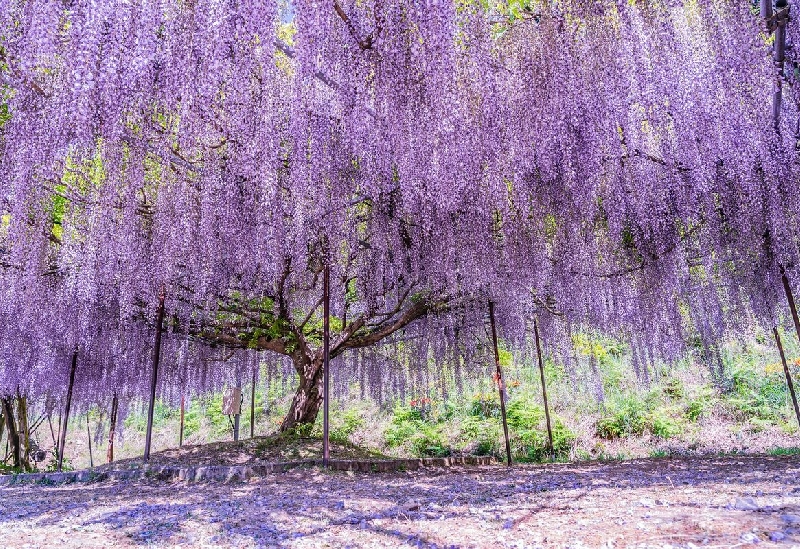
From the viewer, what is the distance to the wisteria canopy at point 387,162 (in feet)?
14.2

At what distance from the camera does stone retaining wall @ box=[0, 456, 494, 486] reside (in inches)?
253

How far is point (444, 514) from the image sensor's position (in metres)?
3.31

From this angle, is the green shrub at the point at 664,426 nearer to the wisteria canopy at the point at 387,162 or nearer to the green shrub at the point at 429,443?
the wisteria canopy at the point at 387,162

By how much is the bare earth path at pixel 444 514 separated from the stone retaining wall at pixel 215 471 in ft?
3.14

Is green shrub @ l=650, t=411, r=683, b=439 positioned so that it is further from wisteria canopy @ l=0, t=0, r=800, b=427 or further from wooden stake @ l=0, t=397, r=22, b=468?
wooden stake @ l=0, t=397, r=22, b=468

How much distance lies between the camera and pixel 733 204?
6.79 meters

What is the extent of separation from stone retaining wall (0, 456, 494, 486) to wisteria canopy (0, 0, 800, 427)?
247 cm

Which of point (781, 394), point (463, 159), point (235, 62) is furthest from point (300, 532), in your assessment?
point (781, 394)

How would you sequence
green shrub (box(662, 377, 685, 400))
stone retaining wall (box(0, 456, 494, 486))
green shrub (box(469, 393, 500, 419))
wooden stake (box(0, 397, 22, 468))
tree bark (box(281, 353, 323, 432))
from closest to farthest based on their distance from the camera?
1. stone retaining wall (box(0, 456, 494, 486))
2. tree bark (box(281, 353, 323, 432))
3. wooden stake (box(0, 397, 22, 468))
4. green shrub (box(662, 377, 685, 400))
5. green shrub (box(469, 393, 500, 419))

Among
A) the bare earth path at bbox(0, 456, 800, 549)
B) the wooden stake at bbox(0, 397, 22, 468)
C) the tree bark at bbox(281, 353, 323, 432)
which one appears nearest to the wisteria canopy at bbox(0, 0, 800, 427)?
the tree bark at bbox(281, 353, 323, 432)

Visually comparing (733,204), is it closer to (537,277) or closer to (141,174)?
(537,277)

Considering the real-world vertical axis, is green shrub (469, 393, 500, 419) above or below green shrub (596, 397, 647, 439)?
above

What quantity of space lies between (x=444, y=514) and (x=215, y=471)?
4162mm

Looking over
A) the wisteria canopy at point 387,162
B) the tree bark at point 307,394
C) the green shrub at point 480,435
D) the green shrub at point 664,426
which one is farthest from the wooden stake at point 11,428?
the green shrub at point 664,426
